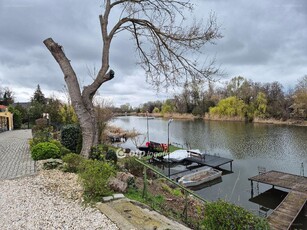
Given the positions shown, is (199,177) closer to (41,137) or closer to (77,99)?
(41,137)

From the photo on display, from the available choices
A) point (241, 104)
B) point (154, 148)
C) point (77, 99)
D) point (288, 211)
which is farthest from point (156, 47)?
point (241, 104)

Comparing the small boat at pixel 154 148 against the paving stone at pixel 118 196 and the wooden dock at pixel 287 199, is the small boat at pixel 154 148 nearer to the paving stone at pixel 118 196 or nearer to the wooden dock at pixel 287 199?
the wooden dock at pixel 287 199

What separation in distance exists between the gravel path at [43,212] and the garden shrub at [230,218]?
1363mm

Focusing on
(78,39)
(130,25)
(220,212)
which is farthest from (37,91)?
(220,212)

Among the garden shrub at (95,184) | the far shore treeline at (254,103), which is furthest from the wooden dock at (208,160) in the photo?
the far shore treeline at (254,103)

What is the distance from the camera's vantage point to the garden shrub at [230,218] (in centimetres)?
281

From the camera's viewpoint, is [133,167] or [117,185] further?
[133,167]

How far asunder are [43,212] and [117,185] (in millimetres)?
1430

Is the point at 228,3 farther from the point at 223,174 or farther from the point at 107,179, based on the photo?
the point at 223,174

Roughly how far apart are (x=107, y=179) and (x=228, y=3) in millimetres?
5915

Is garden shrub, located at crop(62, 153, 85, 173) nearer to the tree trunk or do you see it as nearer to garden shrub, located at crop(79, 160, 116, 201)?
the tree trunk

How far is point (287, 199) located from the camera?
9594 mm

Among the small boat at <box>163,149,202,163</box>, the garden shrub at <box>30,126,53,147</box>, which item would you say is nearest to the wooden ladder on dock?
the small boat at <box>163,149,202,163</box>

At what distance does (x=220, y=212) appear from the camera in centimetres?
297
